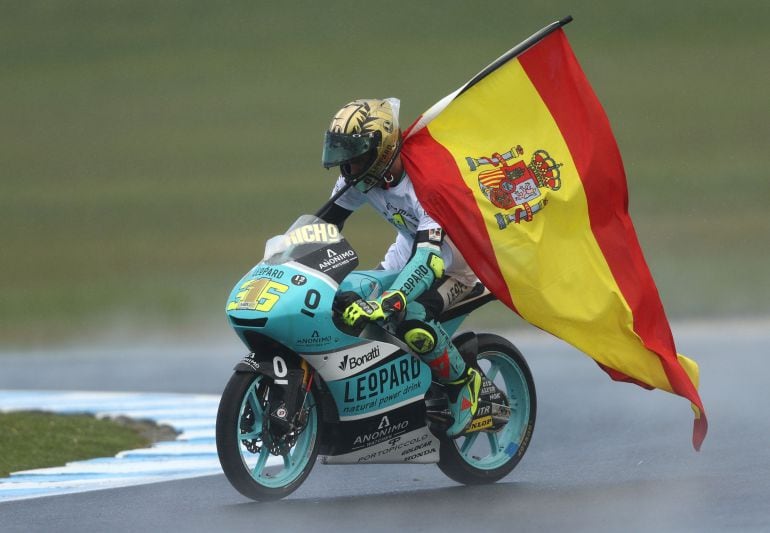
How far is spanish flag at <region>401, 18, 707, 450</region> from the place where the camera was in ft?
27.6

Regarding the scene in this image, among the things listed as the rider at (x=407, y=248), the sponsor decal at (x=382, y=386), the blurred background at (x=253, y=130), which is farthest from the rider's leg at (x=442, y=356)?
the blurred background at (x=253, y=130)

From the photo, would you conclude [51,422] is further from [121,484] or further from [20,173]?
[20,173]

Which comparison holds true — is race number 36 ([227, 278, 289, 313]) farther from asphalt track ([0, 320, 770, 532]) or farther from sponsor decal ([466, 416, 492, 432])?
sponsor decal ([466, 416, 492, 432])

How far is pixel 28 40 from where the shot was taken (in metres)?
35.5

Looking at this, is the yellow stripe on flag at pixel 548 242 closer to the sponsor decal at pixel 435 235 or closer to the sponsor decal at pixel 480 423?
the sponsor decal at pixel 435 235

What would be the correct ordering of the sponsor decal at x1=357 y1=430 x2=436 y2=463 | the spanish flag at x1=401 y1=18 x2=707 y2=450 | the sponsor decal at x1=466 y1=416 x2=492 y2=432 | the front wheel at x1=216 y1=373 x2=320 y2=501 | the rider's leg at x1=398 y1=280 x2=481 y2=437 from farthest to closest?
1. the sponsor decal at x1=466 y1=416 x2=492 y2=432
2. the spanish flag at x1=401 y1=18 x2=707 y2=450
3. the sponsor decal at x1=357 y1=430 x2=436 y2=463
4. the rider's leg at x1=398 y1=280 x2=481 y2=437
5. the front wheel at x1=216 y1=373 x2=320 y2=501

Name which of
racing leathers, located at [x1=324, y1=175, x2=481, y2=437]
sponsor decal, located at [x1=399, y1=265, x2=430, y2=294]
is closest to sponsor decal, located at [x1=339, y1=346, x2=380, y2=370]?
racing leathers, located at [x1=324, y1=175, x2=481, y2=437]

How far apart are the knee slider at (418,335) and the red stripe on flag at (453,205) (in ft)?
1.50

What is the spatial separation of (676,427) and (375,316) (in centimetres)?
326

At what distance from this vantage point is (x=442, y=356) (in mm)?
8273

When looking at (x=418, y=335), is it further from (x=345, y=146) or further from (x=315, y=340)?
(x=345, y=146)

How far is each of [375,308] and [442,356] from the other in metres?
0.70

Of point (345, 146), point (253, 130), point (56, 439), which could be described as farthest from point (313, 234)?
point (253, 130)

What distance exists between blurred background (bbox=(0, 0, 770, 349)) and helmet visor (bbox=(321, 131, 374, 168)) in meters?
8.68
